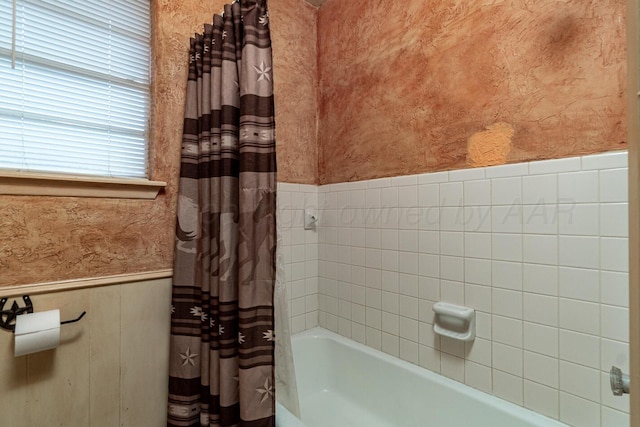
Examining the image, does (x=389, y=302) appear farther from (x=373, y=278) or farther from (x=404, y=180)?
(x=404, y=180)

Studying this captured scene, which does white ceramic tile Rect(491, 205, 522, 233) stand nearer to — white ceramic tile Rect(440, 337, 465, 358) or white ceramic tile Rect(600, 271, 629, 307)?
white ceramic tile Rect(600, 271, 629, 307)

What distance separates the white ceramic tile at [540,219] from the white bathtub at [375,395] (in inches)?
27.1

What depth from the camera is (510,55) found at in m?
1.16

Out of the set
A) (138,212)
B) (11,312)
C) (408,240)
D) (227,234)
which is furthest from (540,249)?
(11,312)

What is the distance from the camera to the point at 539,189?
1.08 metres

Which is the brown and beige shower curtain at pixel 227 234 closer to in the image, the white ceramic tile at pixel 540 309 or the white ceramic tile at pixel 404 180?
the white ceramic tile at pixel 404 180

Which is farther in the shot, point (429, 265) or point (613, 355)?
point (429, 265)

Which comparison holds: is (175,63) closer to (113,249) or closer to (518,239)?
(113,249)

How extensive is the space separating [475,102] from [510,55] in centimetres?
20

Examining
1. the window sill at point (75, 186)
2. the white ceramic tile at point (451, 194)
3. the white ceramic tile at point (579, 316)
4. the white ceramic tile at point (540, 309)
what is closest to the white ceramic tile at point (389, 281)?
the white ceramic tile at point (451, 194)

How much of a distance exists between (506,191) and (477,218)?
0.50 ft

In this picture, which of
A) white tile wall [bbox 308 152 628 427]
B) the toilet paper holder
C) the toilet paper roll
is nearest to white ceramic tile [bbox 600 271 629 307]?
white tile wall [bbox 308 152 628 427]

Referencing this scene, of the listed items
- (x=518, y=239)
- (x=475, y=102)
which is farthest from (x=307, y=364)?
(x=475, y=102)

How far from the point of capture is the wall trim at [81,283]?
0.98 meters
